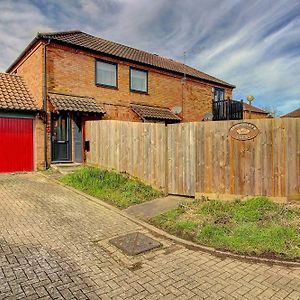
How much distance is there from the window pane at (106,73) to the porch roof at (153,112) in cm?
177

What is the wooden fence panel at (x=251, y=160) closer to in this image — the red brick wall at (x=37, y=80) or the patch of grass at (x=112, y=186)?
the patch of grass at (x=112, y=186)

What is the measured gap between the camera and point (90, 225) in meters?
5.76

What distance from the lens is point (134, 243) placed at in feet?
16.0

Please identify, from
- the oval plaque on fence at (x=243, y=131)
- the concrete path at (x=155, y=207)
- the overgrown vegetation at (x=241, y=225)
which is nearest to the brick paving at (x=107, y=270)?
the overgrown vegetation at (x=241, y=225)

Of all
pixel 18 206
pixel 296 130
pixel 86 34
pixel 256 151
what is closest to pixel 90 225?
pixel 18 206

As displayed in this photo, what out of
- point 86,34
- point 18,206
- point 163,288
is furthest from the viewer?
point 86,34

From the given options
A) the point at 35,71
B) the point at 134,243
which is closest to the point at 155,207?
the point at 134,243

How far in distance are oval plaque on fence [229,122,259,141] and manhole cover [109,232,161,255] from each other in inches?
143

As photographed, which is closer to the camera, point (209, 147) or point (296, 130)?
point (296, 130)

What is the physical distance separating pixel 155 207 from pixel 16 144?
295 inches

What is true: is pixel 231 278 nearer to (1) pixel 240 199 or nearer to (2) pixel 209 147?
(1) pixel 240 199

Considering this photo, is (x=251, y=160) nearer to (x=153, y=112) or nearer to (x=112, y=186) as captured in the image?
(x=112, y=186)

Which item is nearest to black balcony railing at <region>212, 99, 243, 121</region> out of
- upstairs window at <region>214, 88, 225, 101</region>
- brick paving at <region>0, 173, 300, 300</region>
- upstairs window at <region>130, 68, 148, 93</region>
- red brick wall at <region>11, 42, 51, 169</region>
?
upstairs window at <region>214, 88, 225, 101</region>

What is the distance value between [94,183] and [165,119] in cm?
862
